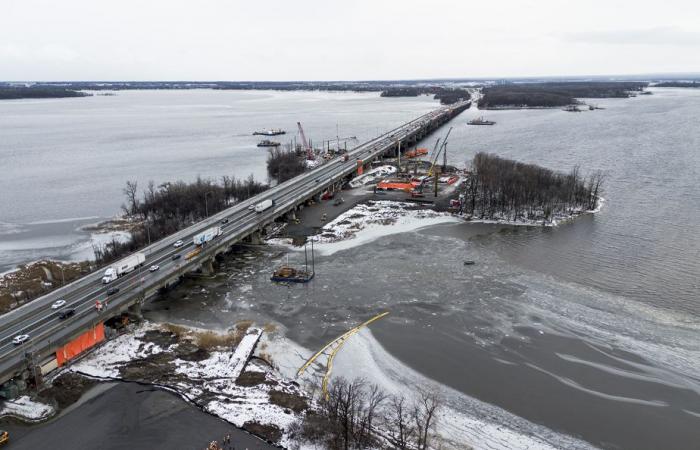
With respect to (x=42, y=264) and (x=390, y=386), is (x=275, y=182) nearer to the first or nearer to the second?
(x=42, y=264)

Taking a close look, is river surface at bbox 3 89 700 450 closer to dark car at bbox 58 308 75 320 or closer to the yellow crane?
the yellow crane

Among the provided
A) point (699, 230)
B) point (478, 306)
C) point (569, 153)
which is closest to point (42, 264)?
point (478, 306)

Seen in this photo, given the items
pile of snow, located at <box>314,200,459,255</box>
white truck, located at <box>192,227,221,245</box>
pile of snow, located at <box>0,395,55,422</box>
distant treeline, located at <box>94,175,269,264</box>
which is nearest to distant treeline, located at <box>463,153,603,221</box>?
pile of snow, located at <box>314,200,459,255</box>

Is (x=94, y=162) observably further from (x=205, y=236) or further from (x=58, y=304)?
(x=58, y=304)

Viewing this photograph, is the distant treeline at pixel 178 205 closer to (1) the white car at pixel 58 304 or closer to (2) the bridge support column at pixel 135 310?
(2) the bridge support column at pixel 135 310

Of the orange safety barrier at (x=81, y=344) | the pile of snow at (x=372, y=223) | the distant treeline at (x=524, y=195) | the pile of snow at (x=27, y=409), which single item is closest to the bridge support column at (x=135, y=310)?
the orange safety barrier at (x=81, y=344)
